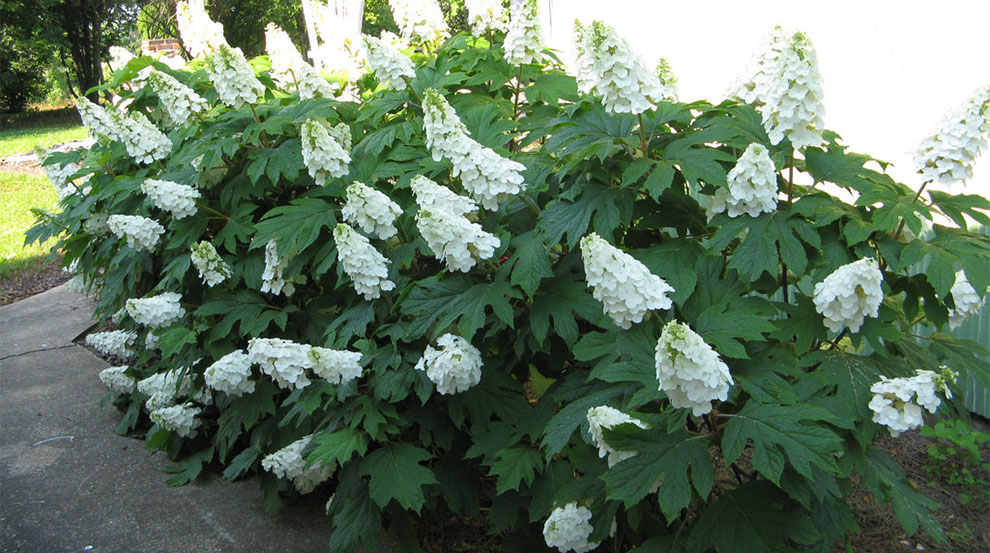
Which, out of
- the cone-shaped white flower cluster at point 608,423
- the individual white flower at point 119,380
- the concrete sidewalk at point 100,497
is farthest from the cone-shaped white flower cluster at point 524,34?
the individual white flower at point 119,380

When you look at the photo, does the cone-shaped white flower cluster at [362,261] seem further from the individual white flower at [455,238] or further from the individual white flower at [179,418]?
the individual white flower at [179,418]

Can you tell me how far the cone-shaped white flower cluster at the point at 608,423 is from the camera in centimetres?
205

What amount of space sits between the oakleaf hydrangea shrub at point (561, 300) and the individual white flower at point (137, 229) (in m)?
0.01

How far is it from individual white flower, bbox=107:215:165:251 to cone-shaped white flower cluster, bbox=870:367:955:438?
3212 mm

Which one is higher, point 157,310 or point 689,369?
point 689,369

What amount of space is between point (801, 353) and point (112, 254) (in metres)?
3.79

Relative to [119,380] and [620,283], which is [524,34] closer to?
[620,283]

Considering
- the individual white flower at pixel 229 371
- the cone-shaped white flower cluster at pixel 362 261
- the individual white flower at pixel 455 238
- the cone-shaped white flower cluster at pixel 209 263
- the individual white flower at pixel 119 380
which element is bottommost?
the individual white flower at pixel 119 380

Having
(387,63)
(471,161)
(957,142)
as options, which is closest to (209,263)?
(387,63)

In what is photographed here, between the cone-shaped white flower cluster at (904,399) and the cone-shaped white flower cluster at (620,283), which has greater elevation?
the cone-shaped white flower cluster at (620,283)

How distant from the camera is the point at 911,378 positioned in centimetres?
211

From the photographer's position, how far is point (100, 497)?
372cm

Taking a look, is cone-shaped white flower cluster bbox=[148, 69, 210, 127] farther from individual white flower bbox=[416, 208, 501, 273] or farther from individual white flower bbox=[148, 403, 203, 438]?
individual white flower bbox=[416, 208, 501, 273]

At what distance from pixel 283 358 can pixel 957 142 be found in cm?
232
